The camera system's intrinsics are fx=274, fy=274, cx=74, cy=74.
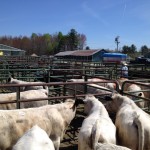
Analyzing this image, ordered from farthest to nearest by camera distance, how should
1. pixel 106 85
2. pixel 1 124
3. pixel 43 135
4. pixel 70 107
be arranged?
pixel 106 85
pixel 70 107
pixel 1 124
pixel 43 135

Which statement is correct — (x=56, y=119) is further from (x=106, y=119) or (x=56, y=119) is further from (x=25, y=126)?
(x=106, y=119)

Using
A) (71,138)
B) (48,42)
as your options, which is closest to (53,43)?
(48,42)

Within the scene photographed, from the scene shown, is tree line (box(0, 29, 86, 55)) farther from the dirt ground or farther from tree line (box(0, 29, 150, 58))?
the dirt ground

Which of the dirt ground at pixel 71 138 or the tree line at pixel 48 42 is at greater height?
the tree line at pixel 48 42

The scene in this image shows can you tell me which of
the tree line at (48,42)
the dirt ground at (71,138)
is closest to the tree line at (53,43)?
the tree line at (48,42)

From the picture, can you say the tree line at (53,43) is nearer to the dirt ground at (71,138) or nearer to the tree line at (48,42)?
the tree line at (48,42)

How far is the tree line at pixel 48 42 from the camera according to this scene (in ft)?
299

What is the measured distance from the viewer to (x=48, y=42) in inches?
4370

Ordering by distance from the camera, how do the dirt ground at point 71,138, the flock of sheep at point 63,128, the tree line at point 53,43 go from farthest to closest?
1. the tree line at point 53,43
2. the dirt ground at point 71,138
3. the flock of sheep at point 63,128

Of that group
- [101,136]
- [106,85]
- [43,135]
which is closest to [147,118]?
[101,136]

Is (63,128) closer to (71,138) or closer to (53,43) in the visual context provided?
(71,138)

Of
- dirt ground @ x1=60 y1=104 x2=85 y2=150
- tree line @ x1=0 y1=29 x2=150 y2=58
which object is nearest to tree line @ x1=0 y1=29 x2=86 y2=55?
tree line @ x1=0 y1=29 x2=150 y2=58

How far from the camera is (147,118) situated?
4.37 m

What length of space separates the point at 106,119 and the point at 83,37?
11569 cm
